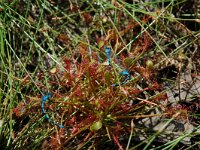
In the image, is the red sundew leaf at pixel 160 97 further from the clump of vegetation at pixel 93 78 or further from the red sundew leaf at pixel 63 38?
the red sundew leaf at pixel 63 38

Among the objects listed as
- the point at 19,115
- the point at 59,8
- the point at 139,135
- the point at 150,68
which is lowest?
the point at 139,135

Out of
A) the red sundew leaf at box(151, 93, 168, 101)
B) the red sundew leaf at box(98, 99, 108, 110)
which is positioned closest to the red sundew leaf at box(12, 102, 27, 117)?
the red sundew leaf at box(98, 99, 108, 110)

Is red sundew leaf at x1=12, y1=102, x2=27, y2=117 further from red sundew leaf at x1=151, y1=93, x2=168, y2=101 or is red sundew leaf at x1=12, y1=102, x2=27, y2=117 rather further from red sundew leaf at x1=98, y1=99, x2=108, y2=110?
red sundew leaf at x1=151, y1=93, x2=168, y2=101

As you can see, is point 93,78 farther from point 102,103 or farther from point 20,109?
point 20,109

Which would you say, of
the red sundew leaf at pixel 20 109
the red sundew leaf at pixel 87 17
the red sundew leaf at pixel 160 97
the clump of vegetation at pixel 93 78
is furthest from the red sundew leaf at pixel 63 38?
the red sundew leaf at pixel 160 97

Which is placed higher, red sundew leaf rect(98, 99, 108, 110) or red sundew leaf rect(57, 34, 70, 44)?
red sundew leaf rect(57, 34, 70, 44)

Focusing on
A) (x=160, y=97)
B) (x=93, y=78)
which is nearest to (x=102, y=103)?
(x=93, y=78)

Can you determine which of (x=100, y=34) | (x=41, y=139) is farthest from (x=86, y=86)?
(x=100, y=34)

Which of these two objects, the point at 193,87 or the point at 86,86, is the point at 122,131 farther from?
the point at 193,87
